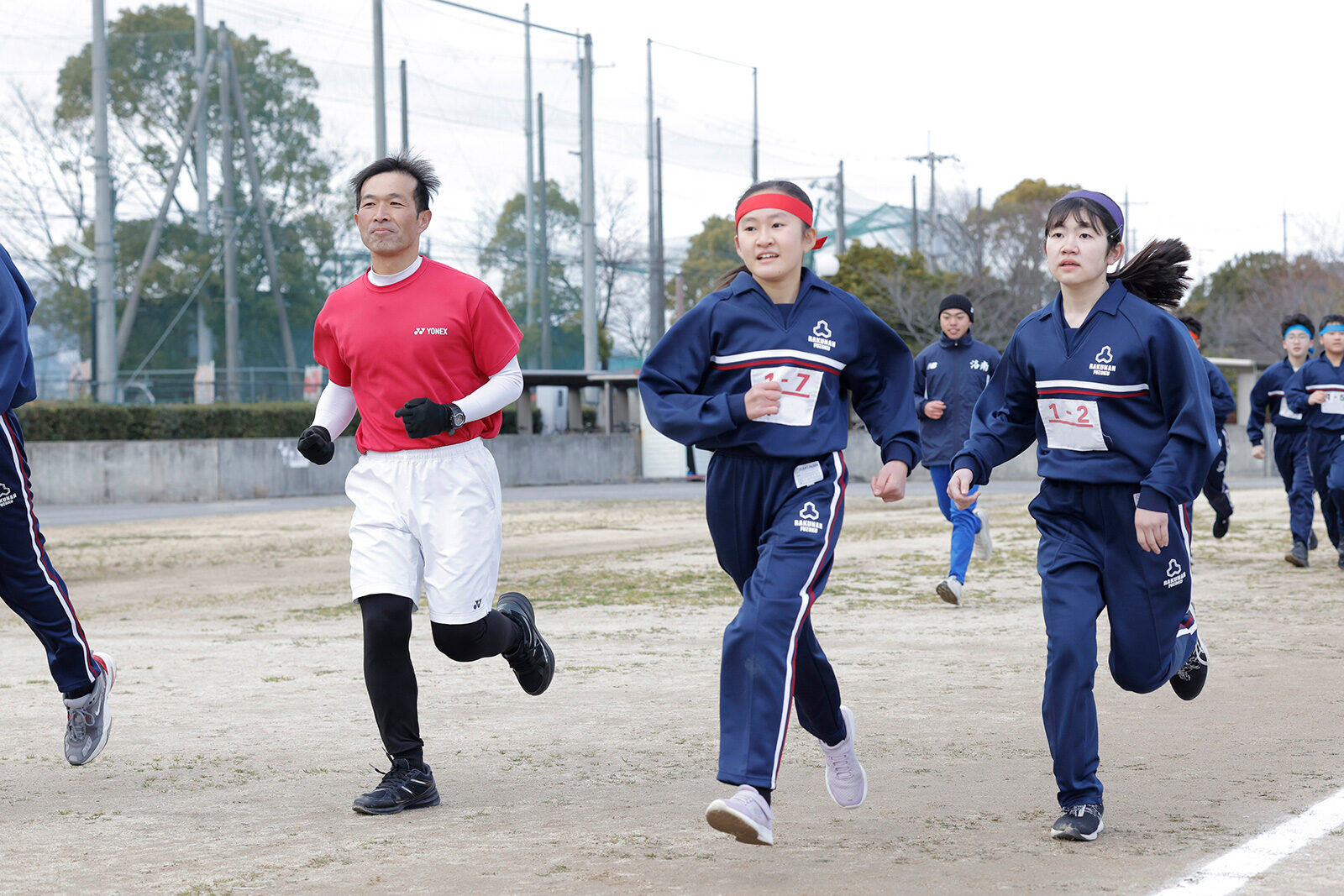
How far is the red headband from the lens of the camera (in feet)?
14.3

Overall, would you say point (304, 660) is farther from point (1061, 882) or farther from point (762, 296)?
point (1061, 882)

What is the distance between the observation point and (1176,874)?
374 centimetres

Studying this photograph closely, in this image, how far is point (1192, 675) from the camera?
5.15m

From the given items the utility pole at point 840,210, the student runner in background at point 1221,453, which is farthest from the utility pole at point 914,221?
the student runner in background at point 1221,453

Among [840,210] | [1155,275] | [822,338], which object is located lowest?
[822,338]

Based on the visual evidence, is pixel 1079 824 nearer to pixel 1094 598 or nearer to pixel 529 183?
pixel 1094 598

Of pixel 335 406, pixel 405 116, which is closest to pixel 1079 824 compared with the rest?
pixel 335 406

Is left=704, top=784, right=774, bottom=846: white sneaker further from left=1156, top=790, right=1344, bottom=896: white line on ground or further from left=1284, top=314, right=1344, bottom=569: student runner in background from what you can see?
left=1284, top=314, right=1344, bottom=569: student runner in background

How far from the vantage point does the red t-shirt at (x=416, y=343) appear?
15.7 ft

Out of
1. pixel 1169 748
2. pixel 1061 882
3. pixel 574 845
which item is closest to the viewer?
pixel 1061 882

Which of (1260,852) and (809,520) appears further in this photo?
(809,520)

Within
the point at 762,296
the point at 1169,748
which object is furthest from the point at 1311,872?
the point at 762,296

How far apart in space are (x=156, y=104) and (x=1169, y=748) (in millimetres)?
30583

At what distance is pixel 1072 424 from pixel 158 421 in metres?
25.5
